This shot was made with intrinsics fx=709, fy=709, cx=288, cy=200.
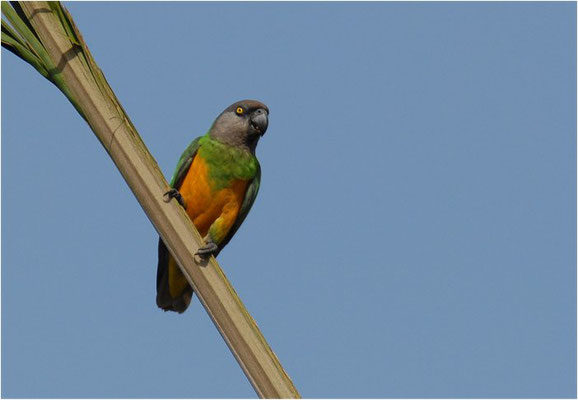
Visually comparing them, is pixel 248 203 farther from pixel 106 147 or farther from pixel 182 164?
pixel 106 147

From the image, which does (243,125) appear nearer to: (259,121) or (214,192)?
(259,121)

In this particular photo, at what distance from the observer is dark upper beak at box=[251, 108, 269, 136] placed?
6988mm

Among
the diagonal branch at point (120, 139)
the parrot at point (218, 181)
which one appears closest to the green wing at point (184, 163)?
the parrot at point (218, 181)

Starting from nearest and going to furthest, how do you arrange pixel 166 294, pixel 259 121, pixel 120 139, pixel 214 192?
pixel 120 139 < pixel 214 192 < pixel 259 121 < pixel 166 294

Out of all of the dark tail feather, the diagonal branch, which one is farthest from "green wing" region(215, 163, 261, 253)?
the diagonal branch

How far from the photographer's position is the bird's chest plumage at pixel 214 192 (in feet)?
21.7

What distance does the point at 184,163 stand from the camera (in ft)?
22.5

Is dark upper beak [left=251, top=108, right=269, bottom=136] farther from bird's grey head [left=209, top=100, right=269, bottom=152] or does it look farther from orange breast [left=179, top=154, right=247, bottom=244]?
orange breast [left=179, top=154, right=247, bottom=244]

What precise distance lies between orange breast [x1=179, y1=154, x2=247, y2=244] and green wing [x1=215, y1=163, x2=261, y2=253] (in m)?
0.09

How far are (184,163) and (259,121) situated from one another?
843 mm

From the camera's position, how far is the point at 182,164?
6.89 metres

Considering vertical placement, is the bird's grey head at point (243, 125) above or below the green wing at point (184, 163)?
above

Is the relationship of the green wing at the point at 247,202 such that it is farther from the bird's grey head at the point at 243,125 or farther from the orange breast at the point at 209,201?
the bird's grey head at the point at 243,125

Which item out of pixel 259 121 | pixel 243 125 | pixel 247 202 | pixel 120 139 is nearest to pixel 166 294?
pixel 247 202
